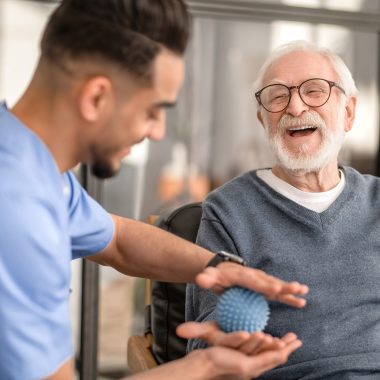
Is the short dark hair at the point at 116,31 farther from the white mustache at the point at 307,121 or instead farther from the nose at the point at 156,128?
the white mustache at the point at 307,121

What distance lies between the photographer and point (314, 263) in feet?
5.88

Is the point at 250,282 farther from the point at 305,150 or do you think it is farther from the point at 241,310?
the point at 305,150

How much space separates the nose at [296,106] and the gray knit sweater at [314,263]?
9.0 inches

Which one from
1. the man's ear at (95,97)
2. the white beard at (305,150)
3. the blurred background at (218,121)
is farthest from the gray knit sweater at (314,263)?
the blurred background at (218,121)

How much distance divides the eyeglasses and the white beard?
39 mm

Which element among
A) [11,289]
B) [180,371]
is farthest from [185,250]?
[11,289]

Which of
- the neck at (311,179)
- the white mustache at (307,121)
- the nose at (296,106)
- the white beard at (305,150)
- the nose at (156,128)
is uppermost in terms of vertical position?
the nose at (156,128)

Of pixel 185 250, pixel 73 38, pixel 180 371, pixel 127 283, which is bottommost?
pixel 127 283

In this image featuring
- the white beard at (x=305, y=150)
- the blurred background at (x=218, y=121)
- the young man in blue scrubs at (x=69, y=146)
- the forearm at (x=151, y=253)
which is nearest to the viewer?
the young man in blue scrubs at (x=69, y=146)

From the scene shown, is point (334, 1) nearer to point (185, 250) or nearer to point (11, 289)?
point (185, 250)

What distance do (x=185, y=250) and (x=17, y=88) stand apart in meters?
1.60

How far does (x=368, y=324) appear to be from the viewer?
5.82ft

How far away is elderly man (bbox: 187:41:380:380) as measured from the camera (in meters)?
1.73

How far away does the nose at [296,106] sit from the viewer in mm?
1911
